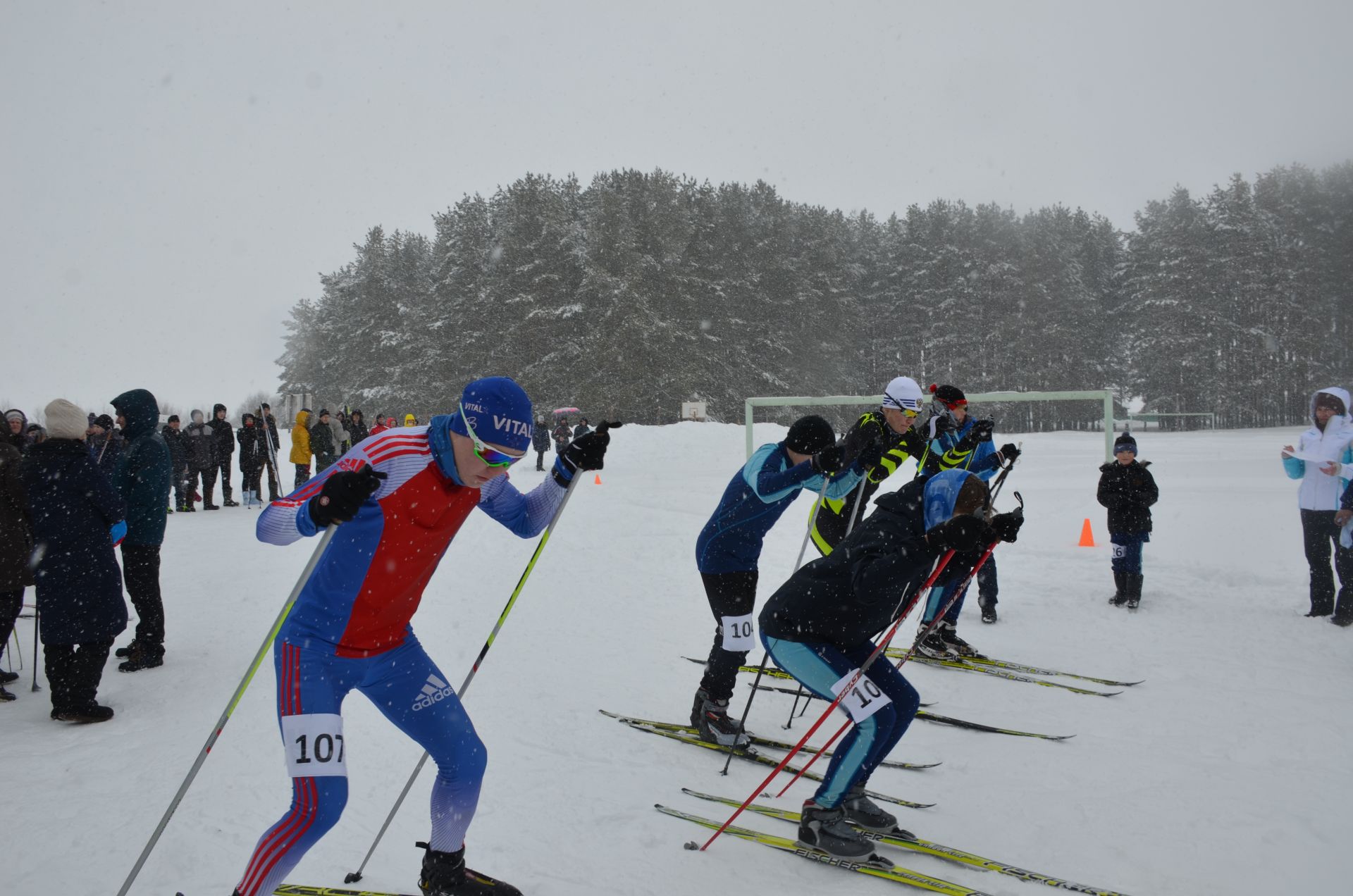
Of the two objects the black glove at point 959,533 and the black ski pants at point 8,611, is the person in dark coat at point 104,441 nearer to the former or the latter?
the black ski pants at point 8,611

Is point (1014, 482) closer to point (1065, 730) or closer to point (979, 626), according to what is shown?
point (979, 626)

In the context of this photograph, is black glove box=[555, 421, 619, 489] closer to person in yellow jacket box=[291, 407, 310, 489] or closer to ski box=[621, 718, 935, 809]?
ski box=[621, 718, 935, 809]

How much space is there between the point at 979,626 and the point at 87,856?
6.66 metres

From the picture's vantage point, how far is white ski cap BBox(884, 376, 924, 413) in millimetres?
5836

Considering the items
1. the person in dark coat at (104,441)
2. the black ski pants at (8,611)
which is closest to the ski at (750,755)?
the black ski pants at (8,611)

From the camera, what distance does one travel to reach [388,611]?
285 centimetres

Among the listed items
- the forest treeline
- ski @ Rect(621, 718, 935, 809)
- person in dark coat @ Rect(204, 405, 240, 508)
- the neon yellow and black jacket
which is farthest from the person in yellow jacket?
the forest treeline

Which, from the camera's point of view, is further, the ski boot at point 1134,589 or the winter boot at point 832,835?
the ski boot at point 1134,589

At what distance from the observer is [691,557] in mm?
10906

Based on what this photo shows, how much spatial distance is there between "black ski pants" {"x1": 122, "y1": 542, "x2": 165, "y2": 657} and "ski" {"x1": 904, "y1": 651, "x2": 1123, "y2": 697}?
5.82 metres

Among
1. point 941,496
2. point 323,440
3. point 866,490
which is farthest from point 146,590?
point 323,440

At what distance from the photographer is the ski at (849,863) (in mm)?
Result: 3180

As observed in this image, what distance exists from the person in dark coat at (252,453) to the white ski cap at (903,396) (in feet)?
43.6

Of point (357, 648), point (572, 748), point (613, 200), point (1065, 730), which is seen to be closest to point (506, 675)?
point (572, 748)
